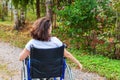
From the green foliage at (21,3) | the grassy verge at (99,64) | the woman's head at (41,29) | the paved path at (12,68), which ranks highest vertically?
the woman's head at (41,29)

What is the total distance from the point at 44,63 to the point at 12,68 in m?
3.45

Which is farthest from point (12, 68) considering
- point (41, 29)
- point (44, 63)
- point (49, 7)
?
point (49, 7)

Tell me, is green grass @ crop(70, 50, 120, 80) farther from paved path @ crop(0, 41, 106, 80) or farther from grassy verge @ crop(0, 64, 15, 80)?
grassy verge @ crop(0, 64, 15, 80)

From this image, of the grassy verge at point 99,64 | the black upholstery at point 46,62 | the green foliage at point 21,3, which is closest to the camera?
the black upholstery at point 46,62

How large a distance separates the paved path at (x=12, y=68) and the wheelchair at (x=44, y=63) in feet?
7.81

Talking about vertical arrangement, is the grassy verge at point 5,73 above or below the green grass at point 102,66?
below

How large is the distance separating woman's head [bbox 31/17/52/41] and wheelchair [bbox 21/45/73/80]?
6.7 inches

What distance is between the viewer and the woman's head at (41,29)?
3641 millimetres

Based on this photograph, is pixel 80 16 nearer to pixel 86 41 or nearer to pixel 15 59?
pixel 86 41

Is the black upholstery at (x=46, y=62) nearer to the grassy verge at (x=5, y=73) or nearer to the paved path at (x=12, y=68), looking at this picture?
the paved path at (x=12, y=68)

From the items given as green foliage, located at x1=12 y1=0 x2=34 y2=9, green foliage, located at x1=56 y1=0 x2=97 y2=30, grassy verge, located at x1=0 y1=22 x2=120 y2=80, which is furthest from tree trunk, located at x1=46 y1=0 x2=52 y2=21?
green foliage, located at x1=56 y1=0 x2=97 y2=30

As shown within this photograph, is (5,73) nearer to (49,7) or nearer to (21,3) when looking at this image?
(49,7)

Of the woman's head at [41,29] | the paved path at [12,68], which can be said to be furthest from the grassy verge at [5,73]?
the woman's head at [41,29]

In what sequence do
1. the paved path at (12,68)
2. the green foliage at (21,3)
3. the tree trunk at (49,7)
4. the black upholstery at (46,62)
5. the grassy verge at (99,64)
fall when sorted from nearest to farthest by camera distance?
the black upholstery at (46,62)
the paved path at (12,68)
the grassy verge at (99,64)
the tree trunk at (49,7)
the green foliage at (21,3)
